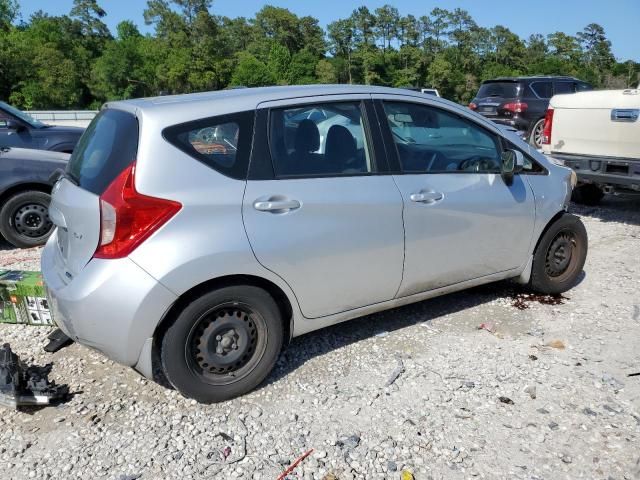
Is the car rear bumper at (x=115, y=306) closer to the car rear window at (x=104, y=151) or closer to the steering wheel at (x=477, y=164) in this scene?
the car rear window at (x=104, y=151)

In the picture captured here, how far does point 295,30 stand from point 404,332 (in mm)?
115844

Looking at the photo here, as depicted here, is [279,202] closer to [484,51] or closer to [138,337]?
[138,337]

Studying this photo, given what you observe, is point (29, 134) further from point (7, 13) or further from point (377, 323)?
point (7, 13)

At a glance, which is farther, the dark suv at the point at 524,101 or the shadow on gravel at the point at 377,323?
the dark suv at the point at 524,101

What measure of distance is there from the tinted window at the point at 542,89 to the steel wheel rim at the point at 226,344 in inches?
481

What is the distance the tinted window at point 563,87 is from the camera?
13.7m

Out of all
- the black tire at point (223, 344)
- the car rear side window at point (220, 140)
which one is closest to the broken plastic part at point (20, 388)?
the black tire at point (223, 344)

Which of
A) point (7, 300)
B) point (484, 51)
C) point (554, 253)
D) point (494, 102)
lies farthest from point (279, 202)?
point (484, 51)

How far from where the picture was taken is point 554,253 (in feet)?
15.5

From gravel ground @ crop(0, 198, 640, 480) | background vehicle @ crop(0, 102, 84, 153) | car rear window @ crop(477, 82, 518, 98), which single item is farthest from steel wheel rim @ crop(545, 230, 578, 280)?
car rear window @ crop(477, 82, 518, 98)

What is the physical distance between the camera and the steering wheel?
4043 mm

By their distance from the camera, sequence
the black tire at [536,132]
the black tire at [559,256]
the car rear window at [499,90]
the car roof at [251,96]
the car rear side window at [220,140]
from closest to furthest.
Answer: the car rear side window at [220,140] < the car roof at [251,96] < the black tire at [559,256] < the black tire at [536,132] < the car rear window at [499,90]

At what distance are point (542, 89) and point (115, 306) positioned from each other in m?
13.1

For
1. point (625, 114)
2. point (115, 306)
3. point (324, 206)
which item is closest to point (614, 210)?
point (625, 114)
